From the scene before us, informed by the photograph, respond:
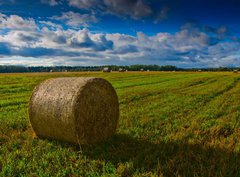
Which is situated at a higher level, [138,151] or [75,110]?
[75,110]

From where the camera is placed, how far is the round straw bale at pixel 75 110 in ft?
22.8

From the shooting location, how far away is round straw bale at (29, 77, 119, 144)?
6.96m

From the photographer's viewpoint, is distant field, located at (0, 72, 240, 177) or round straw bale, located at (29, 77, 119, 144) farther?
round straw bale, located at (29, 77, 119, 144)

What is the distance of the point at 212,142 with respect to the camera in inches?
275

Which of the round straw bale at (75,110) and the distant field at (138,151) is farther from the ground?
the round straw bale at (75,110)

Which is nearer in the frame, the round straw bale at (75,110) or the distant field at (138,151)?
the distant field at (138,151)

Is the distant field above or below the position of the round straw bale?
below

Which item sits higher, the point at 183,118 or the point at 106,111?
the point at 106,111

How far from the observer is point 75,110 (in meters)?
6.88

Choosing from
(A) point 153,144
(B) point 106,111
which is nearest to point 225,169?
(A) point 153,144

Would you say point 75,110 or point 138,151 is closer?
point 138,151

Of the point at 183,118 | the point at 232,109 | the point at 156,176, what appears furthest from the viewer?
the point at 232,109

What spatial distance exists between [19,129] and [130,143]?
13.7 feet

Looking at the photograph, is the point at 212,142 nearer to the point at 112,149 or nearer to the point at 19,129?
the point at 112,149
